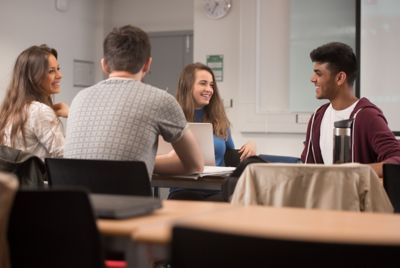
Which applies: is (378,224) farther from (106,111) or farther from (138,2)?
(138,2)

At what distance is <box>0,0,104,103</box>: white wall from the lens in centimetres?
607

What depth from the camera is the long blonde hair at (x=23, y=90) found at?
2967mm

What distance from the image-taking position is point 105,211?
130 cm

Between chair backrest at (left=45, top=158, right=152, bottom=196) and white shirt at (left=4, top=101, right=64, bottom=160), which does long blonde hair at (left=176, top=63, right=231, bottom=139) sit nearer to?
white shirt at (left=4, top=101, right=64, bottom=160)

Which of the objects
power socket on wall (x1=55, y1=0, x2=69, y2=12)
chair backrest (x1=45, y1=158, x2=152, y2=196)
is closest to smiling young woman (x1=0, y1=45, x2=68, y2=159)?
chair backrest (x1=45, y1=158, x2=152, y2=196)

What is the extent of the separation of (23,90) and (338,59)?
5.42 ft

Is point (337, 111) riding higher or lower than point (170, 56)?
lower

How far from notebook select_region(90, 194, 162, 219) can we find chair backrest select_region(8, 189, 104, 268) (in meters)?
0.11

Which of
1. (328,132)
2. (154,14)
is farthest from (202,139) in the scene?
(154,14)

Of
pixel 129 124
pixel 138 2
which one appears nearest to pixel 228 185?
pixel 129 124

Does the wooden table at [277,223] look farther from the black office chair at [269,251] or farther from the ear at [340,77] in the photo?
the ear at [340,77]

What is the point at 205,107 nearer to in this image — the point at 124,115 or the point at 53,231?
the point at 124,115

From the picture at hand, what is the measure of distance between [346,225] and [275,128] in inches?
187

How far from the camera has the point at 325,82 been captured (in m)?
3.29
